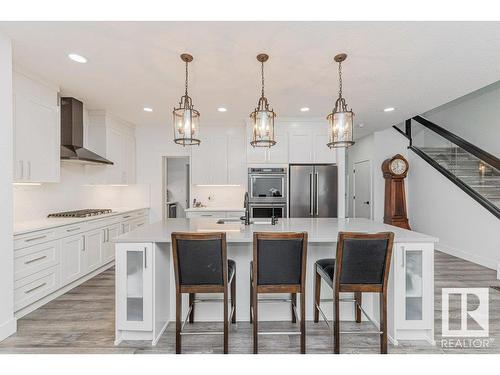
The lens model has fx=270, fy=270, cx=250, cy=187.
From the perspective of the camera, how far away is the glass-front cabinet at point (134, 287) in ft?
7.21

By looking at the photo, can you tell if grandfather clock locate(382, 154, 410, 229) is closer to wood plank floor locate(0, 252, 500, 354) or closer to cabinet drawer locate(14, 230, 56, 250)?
wood plank floor locate(0, 252, 500, 354)

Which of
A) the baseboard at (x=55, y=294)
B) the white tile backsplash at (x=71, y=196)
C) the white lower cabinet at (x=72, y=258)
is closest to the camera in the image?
the baseboard at (x=55, y=294)

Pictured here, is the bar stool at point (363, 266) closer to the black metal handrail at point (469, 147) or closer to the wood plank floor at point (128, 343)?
the wood plank floor at point (128, 343)

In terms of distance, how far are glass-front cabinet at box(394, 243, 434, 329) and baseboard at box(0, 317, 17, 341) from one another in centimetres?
330

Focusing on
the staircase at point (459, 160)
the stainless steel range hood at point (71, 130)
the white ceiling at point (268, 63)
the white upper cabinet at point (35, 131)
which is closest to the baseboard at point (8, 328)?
the white upper cabinet at point (35, 131)

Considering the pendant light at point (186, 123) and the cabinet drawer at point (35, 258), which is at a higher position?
the pendant light at point (186, 123)

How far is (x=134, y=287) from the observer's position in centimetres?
223

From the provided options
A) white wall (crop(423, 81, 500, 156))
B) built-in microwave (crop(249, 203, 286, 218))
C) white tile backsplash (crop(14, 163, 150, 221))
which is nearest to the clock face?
Result: white wall (crop(423, 81, 500, 156))

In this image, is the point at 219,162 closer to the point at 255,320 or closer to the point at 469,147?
the point at 255,320

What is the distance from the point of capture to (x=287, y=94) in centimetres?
370

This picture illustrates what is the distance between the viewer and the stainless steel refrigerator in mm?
4797

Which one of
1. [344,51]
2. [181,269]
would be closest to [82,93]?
[181,269]

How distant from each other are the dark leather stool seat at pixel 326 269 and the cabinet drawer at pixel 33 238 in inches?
110

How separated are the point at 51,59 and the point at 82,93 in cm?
103
